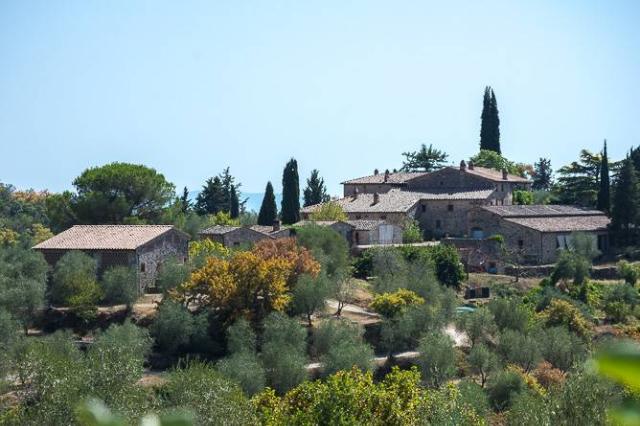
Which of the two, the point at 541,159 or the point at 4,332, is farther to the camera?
the point at 541,159

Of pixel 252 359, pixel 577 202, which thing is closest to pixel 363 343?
pixel 252 359

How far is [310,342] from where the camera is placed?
36.7 metres

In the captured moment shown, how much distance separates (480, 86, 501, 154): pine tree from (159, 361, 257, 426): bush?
202ft

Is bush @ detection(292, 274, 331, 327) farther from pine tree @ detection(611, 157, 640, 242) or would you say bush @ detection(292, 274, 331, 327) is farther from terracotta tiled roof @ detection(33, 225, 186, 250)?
pine tree @ detection(611, 157, 640, 242)

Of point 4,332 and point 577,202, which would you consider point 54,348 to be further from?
point 577,202

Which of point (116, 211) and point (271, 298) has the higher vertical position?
point (116, 211)

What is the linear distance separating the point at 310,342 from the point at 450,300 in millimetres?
8014

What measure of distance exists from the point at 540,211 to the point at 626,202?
5604mm

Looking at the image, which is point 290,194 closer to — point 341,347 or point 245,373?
point 341,347

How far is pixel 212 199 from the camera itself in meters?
74.7

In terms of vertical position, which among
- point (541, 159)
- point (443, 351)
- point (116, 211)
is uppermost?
point (541, 159)

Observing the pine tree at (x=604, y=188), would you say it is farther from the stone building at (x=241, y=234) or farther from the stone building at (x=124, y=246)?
the stone building at (x=124, y=246)

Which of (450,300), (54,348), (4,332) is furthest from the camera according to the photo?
(450,300)

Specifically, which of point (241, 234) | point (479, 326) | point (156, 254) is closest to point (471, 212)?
point (241, 234)
